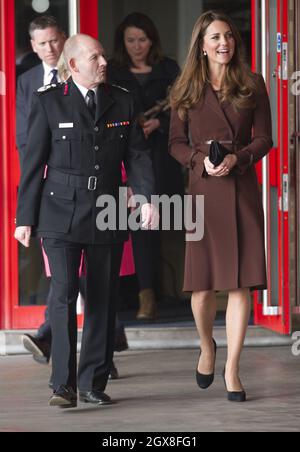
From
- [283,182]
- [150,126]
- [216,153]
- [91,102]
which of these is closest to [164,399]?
[216,153]

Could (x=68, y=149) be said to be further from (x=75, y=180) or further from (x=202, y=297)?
(x=202, y=297)

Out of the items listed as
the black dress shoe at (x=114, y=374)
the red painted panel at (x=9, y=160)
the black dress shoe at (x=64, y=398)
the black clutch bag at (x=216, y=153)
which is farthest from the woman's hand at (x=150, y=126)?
the black dress shoe at (x=64, y=398)

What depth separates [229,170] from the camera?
5.02 m

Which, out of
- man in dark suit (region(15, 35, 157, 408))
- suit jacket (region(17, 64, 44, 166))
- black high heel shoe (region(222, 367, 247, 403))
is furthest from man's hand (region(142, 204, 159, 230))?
suit jacket (region(17, 64, 44, 166))

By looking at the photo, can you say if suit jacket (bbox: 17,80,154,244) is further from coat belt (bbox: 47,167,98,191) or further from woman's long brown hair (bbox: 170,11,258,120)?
woman's long brown hair (bbox: 170,11,258,120)

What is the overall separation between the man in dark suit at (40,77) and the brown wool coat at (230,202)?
1.14 meters

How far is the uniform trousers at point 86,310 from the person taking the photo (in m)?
4.93

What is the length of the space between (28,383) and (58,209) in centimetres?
111

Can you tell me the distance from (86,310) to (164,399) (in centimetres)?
52

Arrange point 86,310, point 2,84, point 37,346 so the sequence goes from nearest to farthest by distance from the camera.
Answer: point 86,310 → point 37,346 → point 2,84

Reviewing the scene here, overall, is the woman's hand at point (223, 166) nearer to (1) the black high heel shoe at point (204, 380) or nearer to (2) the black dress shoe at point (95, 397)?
(1) the black high heel shoe at point (204, 380)

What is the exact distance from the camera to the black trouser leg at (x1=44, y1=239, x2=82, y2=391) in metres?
4.92

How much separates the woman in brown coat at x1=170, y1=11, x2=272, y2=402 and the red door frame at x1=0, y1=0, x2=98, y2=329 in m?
1.72
